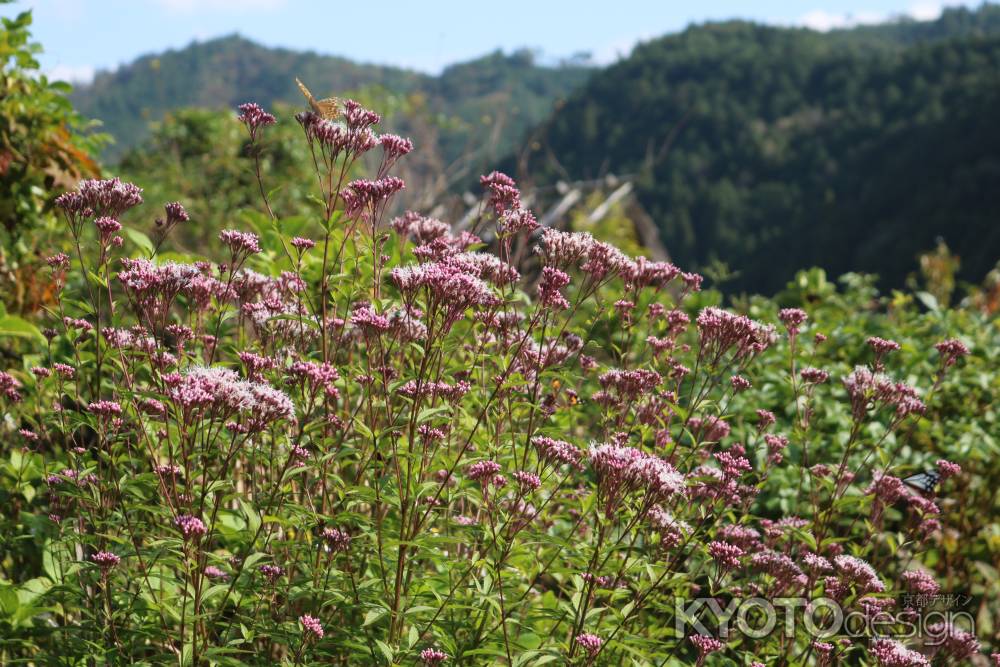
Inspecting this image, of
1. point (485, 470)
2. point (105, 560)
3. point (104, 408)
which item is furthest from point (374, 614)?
point (104, 408)

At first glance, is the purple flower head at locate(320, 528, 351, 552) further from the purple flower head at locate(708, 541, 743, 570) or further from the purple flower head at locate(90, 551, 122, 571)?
the purple flower head at locate(708, 541, 743, 570)

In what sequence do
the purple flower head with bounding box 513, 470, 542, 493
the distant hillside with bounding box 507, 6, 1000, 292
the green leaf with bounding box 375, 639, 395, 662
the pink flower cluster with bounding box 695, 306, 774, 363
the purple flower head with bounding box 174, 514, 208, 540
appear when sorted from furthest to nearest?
1. the distant hillside with bounding box 507, 6, 1000, 292
2. the pink flower cluster with bounding box 695, 306, 774, 363
3. the purple flower head with bounding box 513, 470, 542, 493
4. the green leaf with bounding box 375, 639, 395, 662
5. the purple flower head with bounding box 174, 514, 208, 540

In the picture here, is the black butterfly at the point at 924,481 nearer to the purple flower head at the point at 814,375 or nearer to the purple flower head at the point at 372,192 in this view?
the purple flower head at the point at 814,375

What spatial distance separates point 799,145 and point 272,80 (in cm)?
7106

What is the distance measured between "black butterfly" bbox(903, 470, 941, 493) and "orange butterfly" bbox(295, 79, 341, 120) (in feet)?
9.81

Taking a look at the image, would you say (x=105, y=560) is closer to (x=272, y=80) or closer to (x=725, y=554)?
(x=725, y=554)

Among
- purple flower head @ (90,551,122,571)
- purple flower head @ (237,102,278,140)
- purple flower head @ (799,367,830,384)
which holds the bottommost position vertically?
purple flower head @ (90,551,122,571)

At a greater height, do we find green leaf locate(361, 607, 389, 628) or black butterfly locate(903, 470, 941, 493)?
green leaf locate(361, 607, 389, 628)

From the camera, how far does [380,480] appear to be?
317 cm

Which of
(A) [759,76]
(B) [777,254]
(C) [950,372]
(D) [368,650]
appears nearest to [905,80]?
(A) [759,76]

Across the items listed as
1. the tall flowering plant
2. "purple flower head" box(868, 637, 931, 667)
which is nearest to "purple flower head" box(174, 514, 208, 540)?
the tall flowering plant

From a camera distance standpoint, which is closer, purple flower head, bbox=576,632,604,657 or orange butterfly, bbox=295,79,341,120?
purple flower head, bbox=576,632,604,657

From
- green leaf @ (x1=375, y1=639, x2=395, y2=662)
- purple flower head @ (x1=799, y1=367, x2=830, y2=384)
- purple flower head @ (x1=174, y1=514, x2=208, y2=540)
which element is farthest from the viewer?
purple flower head @ (x1=799, y1=367, x2=830, y2=384)

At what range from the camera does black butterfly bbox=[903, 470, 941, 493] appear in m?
3.96
